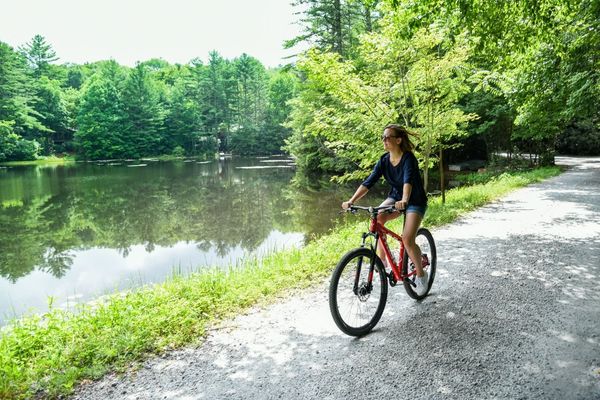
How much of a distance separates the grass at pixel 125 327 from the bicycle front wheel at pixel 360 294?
147 centimetres

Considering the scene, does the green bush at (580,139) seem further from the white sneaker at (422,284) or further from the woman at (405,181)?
the woman at (405,181)

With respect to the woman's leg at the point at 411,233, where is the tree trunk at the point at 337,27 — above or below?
above

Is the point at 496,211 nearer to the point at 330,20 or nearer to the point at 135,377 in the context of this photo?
the point at 135,377

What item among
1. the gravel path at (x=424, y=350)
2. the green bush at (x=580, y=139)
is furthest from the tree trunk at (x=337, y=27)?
the gravel path at (x=424, y=350)

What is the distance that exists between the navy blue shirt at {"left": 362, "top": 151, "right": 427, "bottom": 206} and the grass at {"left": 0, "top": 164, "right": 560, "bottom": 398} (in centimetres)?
207

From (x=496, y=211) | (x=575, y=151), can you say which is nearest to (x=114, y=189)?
(x=496, y=211)

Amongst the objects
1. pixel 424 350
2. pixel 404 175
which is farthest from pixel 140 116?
pixel 424 350

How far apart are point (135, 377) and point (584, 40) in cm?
1144

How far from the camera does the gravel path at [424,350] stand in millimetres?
3211

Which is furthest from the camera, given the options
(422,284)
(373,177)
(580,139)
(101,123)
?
(101,123)

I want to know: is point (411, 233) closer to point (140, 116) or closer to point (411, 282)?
point (411, 282)

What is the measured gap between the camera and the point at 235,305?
507 cm

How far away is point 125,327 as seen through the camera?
4324 millimetres

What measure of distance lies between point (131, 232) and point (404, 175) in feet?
40.8
